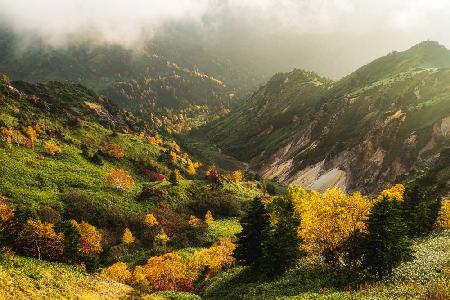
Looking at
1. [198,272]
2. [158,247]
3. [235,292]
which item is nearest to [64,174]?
[158,247]

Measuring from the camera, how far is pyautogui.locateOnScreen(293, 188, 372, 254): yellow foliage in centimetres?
6234

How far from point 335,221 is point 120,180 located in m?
125

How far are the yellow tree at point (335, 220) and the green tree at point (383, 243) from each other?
2.94 metres

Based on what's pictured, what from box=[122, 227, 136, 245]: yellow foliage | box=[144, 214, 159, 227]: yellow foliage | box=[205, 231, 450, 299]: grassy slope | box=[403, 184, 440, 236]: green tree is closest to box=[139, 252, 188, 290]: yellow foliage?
box=[122, 227, 136, 245]: yellow foliage

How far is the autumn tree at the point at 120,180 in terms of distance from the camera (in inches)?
6796

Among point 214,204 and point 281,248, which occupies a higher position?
point 214,204

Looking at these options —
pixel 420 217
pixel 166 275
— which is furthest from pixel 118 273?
pixel 420 217

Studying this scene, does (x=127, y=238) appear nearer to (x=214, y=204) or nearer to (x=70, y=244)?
(x=214, y=204)

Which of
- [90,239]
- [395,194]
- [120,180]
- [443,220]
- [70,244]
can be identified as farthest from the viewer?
[120,180]

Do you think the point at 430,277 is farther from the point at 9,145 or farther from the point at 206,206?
the point at 9,145

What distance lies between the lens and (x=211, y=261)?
114 m

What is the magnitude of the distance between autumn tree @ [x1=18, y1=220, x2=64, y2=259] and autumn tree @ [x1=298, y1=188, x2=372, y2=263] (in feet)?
117

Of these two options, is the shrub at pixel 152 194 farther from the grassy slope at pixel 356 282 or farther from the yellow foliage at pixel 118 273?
the grassy slope at pixel 356 282

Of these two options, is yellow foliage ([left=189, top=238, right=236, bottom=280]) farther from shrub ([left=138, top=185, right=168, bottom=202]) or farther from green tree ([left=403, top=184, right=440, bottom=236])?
shrub ([left=138, top=185, right=168, bottom=202])
